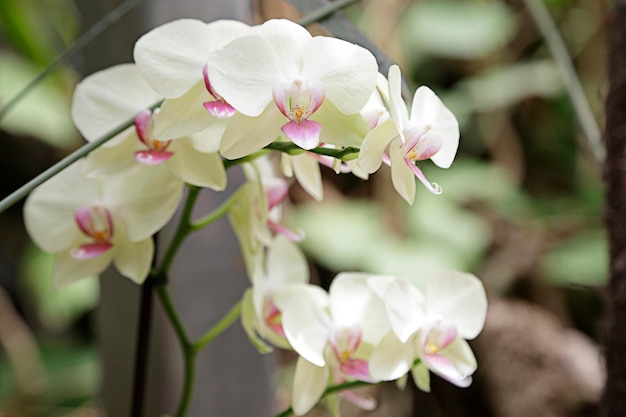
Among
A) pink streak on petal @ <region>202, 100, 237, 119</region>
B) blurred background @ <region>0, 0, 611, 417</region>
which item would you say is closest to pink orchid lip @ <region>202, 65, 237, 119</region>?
pink streak on petal @ <region>202, 100, 237, 119</region>

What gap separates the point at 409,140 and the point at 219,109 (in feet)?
0.25

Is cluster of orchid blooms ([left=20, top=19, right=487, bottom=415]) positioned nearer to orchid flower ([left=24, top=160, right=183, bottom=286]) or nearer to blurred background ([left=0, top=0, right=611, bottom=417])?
orchid flower ([left=24, top=160, right=183, bottom=286])

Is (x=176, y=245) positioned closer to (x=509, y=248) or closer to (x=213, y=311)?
(x=213, y=311)

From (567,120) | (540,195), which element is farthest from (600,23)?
(540,195)

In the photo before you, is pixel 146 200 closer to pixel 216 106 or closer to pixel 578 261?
pixel 216 106

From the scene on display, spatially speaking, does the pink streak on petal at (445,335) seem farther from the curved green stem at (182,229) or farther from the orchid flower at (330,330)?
the curved green stem at (182,229)

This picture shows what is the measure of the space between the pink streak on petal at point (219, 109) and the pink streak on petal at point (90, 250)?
0.11 m

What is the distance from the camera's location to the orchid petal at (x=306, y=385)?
13.0 inches

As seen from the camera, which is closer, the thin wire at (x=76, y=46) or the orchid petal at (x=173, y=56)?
the orchid petal at (x=173, y=56)

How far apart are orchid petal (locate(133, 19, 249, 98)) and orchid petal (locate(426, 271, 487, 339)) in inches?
5.8

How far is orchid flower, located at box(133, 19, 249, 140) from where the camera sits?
292mm

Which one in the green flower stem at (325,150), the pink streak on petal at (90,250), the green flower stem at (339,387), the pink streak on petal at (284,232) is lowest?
the green flower stem at (339,387)

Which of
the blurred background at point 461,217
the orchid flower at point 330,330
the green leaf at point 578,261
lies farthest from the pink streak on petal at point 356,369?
the green leaf at point 578,261

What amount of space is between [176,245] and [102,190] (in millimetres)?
45
